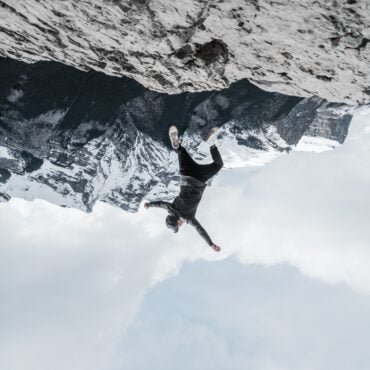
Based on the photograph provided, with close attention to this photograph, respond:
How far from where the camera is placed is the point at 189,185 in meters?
8.52

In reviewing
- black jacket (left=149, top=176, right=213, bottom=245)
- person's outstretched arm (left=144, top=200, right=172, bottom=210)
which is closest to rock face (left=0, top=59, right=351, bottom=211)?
person's outstretched arm (left=144, top=200, right=172, bottom=210)

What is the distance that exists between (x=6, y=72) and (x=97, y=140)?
332 inches

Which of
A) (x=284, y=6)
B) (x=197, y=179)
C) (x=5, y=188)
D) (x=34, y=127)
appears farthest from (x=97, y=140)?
(x=284, y=6)

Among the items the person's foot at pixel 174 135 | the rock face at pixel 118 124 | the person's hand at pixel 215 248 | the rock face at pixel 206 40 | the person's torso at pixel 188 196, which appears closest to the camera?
the rock face at pixel 206 40

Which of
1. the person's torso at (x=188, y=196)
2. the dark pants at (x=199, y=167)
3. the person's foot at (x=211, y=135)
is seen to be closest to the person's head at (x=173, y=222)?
the person's torso at (x=188, y=196)

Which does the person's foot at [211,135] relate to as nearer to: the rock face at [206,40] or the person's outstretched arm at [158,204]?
the rock face at [206,40]

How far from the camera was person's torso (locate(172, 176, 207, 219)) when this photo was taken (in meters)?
8.49

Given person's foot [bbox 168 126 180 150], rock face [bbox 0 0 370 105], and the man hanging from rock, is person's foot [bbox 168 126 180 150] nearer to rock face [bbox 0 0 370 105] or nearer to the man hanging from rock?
the man hanging from rock

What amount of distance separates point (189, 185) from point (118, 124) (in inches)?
837

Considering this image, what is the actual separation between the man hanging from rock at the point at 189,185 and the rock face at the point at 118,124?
17.4 m

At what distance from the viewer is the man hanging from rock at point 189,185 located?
27.0 ft

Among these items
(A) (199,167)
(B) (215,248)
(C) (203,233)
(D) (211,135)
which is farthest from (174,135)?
(B) (215,248)

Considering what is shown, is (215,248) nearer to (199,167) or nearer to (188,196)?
(188,196)

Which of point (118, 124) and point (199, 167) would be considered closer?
point (199, 167)
